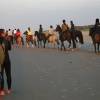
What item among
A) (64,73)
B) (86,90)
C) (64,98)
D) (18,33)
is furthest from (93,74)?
(18,33)

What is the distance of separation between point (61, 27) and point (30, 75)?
16.5m

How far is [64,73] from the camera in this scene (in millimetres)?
18859

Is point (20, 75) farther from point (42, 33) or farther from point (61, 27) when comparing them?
point (42, 33)

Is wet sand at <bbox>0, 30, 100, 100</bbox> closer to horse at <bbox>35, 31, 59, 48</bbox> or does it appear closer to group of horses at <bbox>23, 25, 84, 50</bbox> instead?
group of horses at <bbox>23, 25, 84, 50</bbox>

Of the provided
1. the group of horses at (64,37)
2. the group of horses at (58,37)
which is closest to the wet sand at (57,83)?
the group of horses at (64,37)

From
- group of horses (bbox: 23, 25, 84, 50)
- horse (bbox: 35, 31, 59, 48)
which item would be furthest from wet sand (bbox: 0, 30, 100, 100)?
horse (bbox: 35, 31, 59, 48)

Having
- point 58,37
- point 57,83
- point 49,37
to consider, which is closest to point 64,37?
point 58,37

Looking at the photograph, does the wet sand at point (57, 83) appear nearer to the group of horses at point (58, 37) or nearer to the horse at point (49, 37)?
the group of horses at point (58, 37)

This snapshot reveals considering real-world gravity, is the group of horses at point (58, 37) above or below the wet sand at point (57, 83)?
below

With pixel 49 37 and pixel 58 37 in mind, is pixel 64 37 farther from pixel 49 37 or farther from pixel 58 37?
pixel 49 37

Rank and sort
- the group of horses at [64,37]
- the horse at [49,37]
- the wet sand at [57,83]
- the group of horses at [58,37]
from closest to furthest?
the wet sand at [57,83]
the group of horses at [64,37]
the group of horses at [58,37]
the horse at [49,37]

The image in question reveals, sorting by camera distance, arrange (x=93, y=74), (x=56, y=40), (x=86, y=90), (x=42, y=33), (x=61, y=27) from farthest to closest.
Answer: (x=42, y=33), (x=56, y=40), (x=61, y=27), (x=93, y=74), (x=86, y=90)

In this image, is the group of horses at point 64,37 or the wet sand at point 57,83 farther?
the group of horses at point 64,37

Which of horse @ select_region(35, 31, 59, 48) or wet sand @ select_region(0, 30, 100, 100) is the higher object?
wet sand @ select_region(0, 30, 100, 100)
